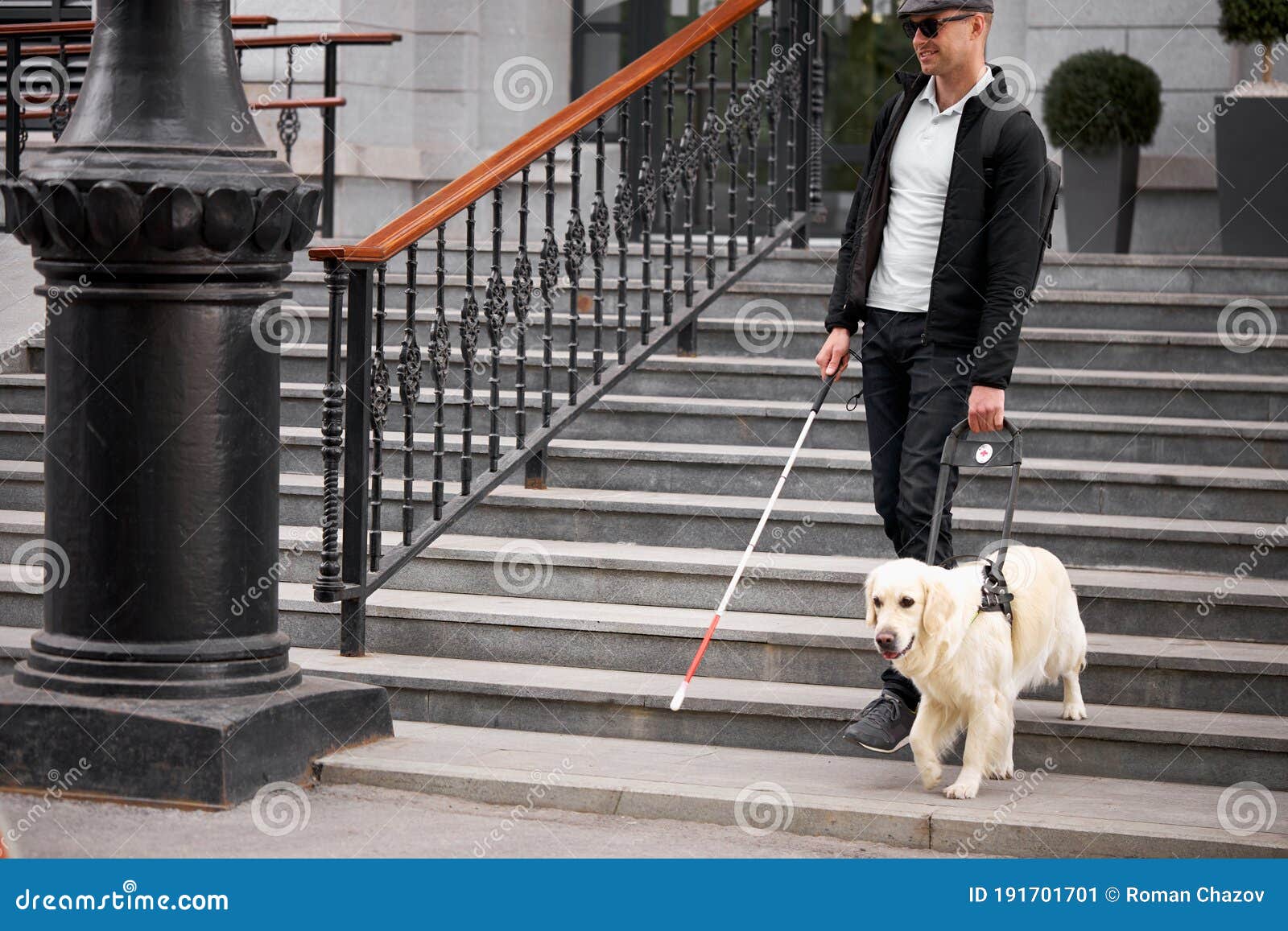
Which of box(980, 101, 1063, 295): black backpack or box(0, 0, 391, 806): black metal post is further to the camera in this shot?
box(980, 101, 1063, 295): black backpack

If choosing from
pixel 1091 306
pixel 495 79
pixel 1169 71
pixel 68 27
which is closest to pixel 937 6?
pixel 1091 306

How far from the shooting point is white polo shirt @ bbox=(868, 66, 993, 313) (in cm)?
511

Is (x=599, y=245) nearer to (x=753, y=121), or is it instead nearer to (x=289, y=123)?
(x=753, y=121)

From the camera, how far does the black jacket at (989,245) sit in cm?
489

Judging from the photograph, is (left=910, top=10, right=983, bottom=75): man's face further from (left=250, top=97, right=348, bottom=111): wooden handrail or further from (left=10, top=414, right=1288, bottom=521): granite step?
(left=250, top=97, right=348, bottom=111): wooden handrail

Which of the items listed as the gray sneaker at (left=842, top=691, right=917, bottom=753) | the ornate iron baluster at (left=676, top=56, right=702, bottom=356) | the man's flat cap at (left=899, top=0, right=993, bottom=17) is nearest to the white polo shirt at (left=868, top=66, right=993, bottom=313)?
the man's flat cap at (left=899, top=0, right=993, bottom=17)

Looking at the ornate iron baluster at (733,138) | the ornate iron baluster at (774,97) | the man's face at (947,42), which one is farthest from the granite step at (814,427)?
the man's face at (947,42)

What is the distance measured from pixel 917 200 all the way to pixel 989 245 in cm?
30

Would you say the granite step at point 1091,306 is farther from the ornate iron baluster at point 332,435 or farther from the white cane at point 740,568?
the white cane at point 740,568

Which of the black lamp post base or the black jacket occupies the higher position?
the black jacket

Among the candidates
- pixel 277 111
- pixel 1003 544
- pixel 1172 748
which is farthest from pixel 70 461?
pixel 277 111

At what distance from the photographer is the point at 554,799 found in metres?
4.98

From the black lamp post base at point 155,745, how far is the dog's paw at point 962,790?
183cm

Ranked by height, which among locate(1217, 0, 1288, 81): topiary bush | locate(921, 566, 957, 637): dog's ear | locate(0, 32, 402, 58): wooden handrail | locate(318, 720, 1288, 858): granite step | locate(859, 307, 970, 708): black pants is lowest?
locate(318, 720, 1288, 858): granite step
